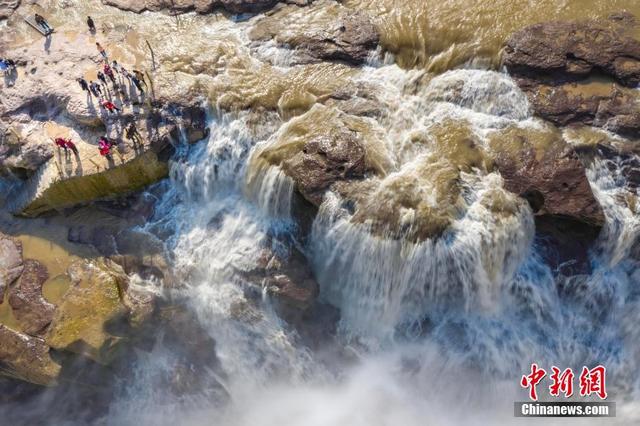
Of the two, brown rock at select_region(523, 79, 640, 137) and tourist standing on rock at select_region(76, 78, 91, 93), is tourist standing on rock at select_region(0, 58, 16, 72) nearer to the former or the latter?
tourist standing on rock at select_region(76, 78, 91, 93)

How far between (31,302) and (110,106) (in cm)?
661

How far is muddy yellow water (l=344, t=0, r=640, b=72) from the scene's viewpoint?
1426cm

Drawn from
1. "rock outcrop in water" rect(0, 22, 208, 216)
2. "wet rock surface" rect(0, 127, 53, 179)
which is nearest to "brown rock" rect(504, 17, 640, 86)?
"rock outcrop in water" rect(0, 22, 208, 216)

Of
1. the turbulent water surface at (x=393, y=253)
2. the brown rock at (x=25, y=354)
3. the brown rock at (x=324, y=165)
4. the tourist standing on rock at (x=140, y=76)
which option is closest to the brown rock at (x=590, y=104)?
the turbulent water surface at (x=393, y=253)

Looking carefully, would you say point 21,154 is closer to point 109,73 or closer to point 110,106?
point 110,106

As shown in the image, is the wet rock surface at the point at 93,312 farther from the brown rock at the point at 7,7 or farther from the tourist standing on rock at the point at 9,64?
the brown rock at the point at 7,7

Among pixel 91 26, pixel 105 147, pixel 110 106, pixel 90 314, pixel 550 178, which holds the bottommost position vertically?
pixel 90 314

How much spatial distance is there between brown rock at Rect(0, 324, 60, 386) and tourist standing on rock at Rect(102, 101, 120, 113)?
7442 mm

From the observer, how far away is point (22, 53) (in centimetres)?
1617

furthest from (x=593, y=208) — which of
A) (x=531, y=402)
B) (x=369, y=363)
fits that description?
(x=369, y=363)

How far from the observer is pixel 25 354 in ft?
46.2

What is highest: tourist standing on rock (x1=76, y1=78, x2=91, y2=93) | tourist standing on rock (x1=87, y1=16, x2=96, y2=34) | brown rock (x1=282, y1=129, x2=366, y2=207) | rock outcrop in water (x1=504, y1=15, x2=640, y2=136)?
tourist standing on rock (x1=87, y1=16, x2=96, y2=34)

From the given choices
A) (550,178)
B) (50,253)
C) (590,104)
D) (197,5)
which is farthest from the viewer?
(197,5)

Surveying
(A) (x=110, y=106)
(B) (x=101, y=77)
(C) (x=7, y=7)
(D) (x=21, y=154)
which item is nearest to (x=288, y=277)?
(A) (x=110, y=106)
